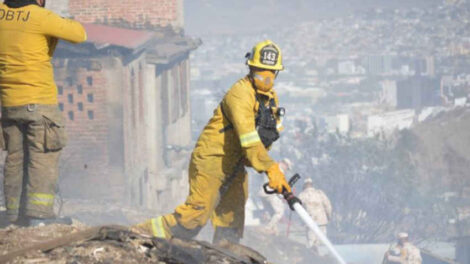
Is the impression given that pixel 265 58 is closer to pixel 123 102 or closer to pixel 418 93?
pixel 123 102

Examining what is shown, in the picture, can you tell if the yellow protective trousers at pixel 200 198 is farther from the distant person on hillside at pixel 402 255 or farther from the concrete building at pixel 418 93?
the concrete building at pixel 418 93

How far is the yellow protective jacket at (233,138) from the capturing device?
5.46m

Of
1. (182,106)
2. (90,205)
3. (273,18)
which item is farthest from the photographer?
(273,18)

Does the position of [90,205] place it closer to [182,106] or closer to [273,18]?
[182,106]

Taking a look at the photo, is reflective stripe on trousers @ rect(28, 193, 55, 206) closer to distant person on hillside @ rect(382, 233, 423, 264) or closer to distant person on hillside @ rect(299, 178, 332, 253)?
distant person on hillside @ rect(382, 233, 423, 264)

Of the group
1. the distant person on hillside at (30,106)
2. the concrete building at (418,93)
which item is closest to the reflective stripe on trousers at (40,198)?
the distant person on hillside at (30,106)

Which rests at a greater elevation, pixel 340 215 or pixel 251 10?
pixel 251 10

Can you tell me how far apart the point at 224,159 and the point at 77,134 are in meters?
10.3

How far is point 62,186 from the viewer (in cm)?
1584

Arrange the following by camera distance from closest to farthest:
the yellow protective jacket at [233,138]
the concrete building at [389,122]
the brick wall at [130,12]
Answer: the yellow protective jacket at [233,138] → the brick wall at [130,12] → the concrete building at [389,122]

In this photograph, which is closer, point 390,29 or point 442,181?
point 442,181

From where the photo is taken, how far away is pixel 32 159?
5672 millimetres

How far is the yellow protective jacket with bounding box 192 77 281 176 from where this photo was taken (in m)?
5.46

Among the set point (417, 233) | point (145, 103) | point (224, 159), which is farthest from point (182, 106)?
point (224, 159)
